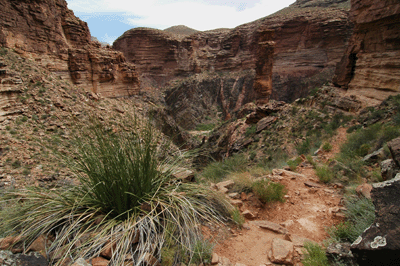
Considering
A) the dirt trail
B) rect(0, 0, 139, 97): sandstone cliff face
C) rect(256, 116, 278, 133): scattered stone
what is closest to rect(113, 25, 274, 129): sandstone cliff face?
rect(0, 0, 139, 97): sandstone cliff face

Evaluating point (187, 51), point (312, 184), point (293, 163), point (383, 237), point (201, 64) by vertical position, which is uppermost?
point (187, 51)

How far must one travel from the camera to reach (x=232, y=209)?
2.77 m

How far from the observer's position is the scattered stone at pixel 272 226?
276 centimetres

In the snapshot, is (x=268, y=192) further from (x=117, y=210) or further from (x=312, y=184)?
(x=117, y=210)

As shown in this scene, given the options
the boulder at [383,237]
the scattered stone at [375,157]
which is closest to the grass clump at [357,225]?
the boulder at [383,237]

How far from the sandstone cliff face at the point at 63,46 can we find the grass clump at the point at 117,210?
48.3 ft

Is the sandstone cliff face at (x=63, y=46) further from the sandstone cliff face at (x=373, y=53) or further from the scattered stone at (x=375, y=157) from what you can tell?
the sandstone cliff face at (x=373, y=53)

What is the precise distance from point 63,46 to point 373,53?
1983cm

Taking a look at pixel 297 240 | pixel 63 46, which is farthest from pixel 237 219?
pixel 63 46

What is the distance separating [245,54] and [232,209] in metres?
51.1

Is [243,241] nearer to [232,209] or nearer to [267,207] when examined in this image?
[232,209]

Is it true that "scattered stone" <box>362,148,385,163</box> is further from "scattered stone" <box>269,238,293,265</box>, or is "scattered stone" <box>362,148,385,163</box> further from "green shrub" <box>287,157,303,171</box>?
"scattered stone" <box>269,238,293,265</box>

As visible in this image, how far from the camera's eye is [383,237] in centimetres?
145

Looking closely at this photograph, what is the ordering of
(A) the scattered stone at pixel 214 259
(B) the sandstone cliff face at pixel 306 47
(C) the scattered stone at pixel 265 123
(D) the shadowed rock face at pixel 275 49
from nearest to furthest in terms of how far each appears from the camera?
(A) the scattered stone at pixel 214 259 → (C) the scattered stone at pixel 265 123 → (B) the sandstone cliff face at pixel 306 47 → (D) the shadowed rock face at pixel 275 49
